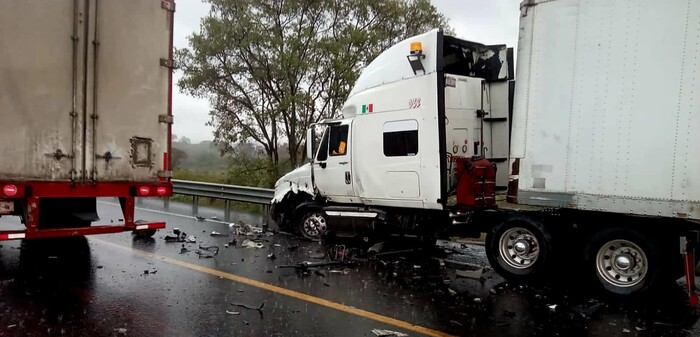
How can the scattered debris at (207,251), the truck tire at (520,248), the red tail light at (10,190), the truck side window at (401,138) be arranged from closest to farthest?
the red tail light at (10,190), the truck tire at (520,248), the scattered debris at (207,251), the truck side window at (401,138)

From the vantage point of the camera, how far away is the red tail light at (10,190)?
19.0ft

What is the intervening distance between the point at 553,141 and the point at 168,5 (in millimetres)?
5210

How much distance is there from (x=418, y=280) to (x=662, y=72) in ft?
12.0

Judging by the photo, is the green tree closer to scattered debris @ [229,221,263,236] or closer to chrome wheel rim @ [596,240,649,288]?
scattered debris @ [229,221,263,236]

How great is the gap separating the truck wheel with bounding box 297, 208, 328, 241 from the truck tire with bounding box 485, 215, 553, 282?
3.55 m

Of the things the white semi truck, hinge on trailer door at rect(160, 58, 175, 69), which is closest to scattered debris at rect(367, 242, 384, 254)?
the white semi truck

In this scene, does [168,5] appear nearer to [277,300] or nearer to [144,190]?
[144,190]

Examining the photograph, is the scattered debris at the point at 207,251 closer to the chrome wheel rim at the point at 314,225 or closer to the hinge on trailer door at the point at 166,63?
the chrome wheel rim at the point at 314,225

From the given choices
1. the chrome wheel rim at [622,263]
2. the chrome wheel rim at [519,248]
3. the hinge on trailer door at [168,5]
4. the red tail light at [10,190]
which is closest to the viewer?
the red tail light at [10,190]

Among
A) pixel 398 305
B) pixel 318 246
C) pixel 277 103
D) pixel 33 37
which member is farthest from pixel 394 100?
pixel 277 103

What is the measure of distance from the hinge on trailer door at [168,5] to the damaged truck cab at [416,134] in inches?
134

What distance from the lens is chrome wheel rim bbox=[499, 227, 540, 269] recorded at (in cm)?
682

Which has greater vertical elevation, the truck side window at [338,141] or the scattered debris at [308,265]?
the truck side window at [338,141]

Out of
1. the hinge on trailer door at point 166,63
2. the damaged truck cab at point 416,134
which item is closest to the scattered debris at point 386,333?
the damaged truck cab at point 416,134
